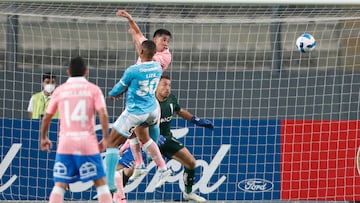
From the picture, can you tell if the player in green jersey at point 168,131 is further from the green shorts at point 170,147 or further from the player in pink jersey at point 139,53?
the player in pink jersey at point 139,53

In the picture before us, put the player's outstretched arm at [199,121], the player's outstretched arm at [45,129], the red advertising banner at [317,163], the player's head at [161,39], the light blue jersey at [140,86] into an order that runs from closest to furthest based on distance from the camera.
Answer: the player's outstretched arm at [45,129] < the light blue jersey at [140,86] < the player's head at [161,39] < the player's outstretched arm at [199,121] < the red advertising banner at [317,163]

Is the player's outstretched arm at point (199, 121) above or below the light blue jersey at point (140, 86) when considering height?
below

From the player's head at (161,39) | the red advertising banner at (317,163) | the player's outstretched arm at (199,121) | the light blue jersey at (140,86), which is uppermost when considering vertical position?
the player's head at (161,39)

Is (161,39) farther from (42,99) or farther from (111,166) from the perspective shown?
(42,99)

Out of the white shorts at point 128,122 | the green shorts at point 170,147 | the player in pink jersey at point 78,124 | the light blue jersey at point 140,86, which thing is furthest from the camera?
the green shorts at point 170,147

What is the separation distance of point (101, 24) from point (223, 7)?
209cm

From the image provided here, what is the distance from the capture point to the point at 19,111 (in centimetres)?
1780

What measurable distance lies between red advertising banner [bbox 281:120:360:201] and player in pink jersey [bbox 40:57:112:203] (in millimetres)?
6361

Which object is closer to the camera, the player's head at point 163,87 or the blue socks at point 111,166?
the blue socks at point 111,166

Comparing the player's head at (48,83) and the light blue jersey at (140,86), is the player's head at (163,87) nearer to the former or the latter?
the light blue jersey at (140,86)

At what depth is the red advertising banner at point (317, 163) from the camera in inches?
668

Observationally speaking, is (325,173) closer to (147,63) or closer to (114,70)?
(114,70)

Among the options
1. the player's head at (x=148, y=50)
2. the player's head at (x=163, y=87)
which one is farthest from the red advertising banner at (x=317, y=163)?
the player's head at (x=148, y=50)

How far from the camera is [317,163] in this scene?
17031 millimetres
